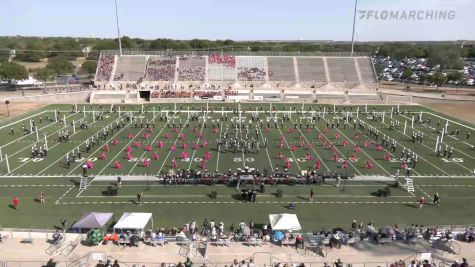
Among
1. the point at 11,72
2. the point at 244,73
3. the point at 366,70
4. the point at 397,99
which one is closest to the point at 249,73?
the point at 244,73

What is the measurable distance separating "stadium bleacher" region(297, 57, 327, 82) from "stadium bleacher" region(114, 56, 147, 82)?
30.0 metres

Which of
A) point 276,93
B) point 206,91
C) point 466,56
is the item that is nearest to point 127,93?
point 206,91

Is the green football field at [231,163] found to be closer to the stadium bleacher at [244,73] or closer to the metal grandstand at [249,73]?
the metal grandstand at [249,73]

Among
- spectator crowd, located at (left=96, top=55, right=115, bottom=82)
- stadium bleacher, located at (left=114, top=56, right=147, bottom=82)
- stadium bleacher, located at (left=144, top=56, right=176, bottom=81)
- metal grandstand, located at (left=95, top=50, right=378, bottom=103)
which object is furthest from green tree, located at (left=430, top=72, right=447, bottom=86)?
spectator crowd, located at (left=96, top=55, right=115, bottom=82)

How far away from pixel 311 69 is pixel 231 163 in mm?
50763

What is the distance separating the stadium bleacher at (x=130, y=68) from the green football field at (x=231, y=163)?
69.0ft

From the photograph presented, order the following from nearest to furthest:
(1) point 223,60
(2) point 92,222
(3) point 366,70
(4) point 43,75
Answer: (2) point 92,222, (3) point 366,70, (4) point 43,75, (1) point 223,60

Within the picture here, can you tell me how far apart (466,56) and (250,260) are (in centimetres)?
17092

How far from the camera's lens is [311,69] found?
76.8 meters

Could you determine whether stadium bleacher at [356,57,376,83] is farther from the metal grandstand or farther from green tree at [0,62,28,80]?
green tree at [0,62,28,80]

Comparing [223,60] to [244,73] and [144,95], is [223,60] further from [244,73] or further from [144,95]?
[144,95]

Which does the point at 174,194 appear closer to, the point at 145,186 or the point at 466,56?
the point at 145,186

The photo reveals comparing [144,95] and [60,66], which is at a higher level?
[60,66]

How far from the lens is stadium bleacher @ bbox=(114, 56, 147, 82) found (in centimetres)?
7281
